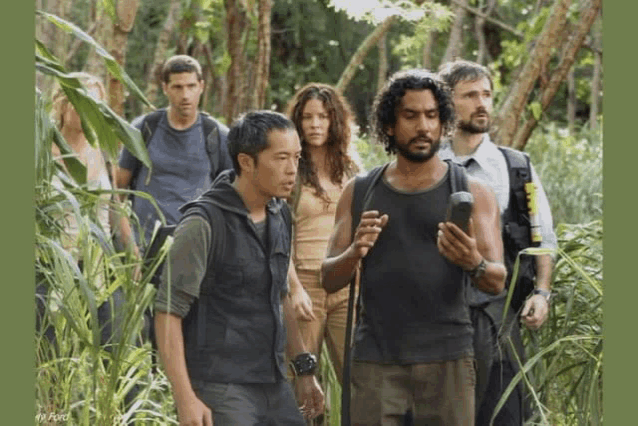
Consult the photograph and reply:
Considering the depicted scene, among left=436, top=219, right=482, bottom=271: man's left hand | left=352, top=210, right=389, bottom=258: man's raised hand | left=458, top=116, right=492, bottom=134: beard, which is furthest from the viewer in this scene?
left=458, top=116, right=492, bottom=134: beard

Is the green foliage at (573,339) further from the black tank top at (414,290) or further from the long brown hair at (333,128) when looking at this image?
the long brown hair at (333,128)

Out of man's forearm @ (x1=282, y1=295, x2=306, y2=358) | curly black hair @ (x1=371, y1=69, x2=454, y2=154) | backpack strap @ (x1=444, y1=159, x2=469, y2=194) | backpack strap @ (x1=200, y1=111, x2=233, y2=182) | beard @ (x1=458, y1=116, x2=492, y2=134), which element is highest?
curly black hair @ (x1=371, y1=69, x2=454, y2=154)

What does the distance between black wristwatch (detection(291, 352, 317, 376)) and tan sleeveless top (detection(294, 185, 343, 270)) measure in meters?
1.61

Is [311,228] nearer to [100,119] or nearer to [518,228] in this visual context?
[518,228]

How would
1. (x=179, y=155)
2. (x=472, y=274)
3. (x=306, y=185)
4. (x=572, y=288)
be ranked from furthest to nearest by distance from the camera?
(x=179, y=155) → (x=306, y=185) → (x=572, y=288) → (x=472, y=274)

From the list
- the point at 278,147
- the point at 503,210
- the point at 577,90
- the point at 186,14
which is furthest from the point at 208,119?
the point at 577,90

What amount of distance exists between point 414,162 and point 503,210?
46.2 inches

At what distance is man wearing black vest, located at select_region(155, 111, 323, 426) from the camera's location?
18.7 feet

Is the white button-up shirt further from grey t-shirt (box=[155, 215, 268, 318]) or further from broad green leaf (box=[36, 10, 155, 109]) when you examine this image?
broad green leaf (box=[36, 10, 155, 109])

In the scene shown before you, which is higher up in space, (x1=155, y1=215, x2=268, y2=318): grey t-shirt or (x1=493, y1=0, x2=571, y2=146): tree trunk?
(x1=493, y1=0, x2=571, y2=146): tree trunk

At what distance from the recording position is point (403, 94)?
19.9ft

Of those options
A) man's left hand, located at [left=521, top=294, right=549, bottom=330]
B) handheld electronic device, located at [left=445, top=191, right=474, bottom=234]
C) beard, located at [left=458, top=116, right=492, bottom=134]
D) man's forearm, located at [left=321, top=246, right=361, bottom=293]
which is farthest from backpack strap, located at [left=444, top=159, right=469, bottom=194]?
beard, located at [left=458, top=116, right=492, bottom=134]

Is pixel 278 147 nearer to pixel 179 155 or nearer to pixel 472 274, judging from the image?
pixel 472 274

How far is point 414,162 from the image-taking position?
5.96m
